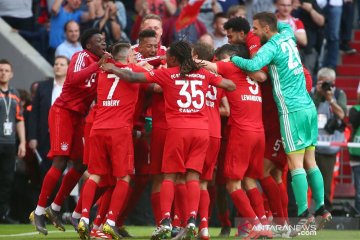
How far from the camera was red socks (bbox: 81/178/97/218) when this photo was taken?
1521cm

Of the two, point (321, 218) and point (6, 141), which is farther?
point (6, 141)

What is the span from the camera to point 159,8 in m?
23.2

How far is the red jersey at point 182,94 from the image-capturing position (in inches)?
590

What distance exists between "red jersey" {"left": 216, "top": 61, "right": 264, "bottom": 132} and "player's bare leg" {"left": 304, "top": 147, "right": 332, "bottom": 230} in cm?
74

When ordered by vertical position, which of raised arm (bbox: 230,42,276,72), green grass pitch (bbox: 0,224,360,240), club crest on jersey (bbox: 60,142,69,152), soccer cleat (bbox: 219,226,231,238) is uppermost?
raised arm (bbox: 230,42,276,72)

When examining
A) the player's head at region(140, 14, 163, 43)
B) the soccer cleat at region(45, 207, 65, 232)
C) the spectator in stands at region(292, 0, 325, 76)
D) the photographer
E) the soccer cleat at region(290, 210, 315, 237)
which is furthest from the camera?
the spectator in stands at region(292, 0, 325, 76)

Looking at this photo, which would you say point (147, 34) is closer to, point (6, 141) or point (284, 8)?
point (6, 141)

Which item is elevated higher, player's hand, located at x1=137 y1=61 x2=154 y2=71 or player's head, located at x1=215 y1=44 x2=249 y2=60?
player's head, located at x1=215 y1=44 x2=249 y2=60

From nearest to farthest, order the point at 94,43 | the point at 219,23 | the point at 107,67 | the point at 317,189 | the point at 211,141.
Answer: the point at 107,67
the point at 211,141
the point at 317,189
the point at 94,43
the point at 219,23

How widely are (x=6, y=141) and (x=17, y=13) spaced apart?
4.35 meters

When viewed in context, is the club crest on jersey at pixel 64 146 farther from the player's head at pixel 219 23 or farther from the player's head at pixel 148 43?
the player's head at pixel 219 23

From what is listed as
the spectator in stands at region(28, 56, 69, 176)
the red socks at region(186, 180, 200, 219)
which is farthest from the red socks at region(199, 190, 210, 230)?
the spectator in stands at region(28, 56, 69, 176)

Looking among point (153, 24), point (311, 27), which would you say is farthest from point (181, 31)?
point (153, 24)

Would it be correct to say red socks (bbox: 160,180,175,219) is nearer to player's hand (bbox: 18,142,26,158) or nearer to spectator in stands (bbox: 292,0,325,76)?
player's hand (bbox: 18,142,26,158)
